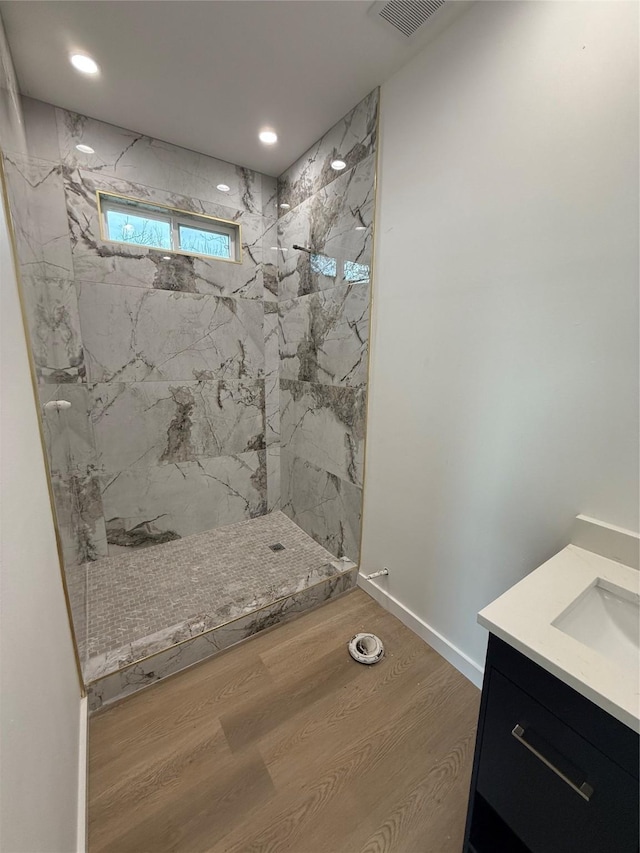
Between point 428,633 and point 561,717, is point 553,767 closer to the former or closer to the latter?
point 561,717

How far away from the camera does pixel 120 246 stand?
217 cm

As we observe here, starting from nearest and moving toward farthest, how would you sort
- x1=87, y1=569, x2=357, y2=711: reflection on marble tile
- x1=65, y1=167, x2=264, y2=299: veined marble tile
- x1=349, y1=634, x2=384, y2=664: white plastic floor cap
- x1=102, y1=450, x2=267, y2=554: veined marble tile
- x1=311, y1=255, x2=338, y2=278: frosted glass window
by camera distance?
x1=87, y1=569, x2=357, y2=711: reflection on marble tile
x1=349, y1=634, x2=384, y2=664: white plastic floor cap
x1=65, y1=167, x2=264, y2=299: veined marble tile
x1=311, y1=255, x2=338, y2=278: frosted glass window
x1=102, y1=450, x2=267, y2=554: veined marble tile

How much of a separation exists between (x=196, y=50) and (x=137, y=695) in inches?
113

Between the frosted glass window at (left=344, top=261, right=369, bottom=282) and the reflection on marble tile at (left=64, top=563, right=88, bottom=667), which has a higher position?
the frosted glass window at (left=344, top=261, right=369, bottom=282)

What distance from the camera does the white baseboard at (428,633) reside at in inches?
62.1

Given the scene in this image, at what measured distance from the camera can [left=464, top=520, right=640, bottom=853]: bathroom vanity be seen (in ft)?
2.17

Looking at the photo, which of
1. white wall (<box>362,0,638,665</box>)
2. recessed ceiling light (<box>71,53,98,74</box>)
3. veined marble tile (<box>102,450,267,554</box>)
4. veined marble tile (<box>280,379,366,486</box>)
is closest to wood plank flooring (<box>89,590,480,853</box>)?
white wall (<box>362,0,638,665</box>)

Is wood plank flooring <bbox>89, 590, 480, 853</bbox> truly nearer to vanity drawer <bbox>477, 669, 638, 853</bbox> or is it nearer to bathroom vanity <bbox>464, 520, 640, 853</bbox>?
bathroom vanity <bbox>464, 520, 640, 853</bbox>

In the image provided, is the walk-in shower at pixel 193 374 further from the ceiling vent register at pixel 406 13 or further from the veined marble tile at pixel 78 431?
the ceiling vent register at pixel 406 13

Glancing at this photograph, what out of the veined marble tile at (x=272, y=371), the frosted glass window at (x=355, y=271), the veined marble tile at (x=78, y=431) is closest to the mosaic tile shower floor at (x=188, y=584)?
the veined marble tile at (x=78, y=431)

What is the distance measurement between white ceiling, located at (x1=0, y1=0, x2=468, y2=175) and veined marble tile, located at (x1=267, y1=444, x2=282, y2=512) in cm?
220

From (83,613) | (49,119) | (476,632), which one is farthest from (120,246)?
(476,632)

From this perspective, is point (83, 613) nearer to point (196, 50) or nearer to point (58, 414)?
point (58, 414)

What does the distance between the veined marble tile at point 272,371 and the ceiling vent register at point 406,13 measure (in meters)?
1.67
